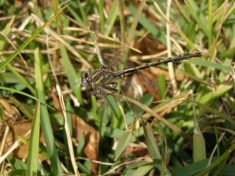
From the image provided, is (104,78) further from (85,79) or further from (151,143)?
(151,143)

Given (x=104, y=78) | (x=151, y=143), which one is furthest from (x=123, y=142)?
(x=104, y=78)

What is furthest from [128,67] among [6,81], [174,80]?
[6,81]

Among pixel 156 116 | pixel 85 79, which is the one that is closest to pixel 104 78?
pixel 85 79

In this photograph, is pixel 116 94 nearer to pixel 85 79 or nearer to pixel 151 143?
pixel 85 79

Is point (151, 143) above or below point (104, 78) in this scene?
below

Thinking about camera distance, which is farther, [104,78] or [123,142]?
[104,78]

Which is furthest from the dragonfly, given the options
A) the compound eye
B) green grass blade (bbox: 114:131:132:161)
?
green grass blade (bbox: 114:131:132:161)

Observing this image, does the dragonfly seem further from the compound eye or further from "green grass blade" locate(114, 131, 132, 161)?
"green grass blade" locate(114, 131, 132, 161)

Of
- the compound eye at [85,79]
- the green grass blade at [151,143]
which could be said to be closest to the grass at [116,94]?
the green grass blade at [151,143]

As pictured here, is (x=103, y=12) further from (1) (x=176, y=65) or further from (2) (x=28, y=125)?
(2) (x=28, y=125)
